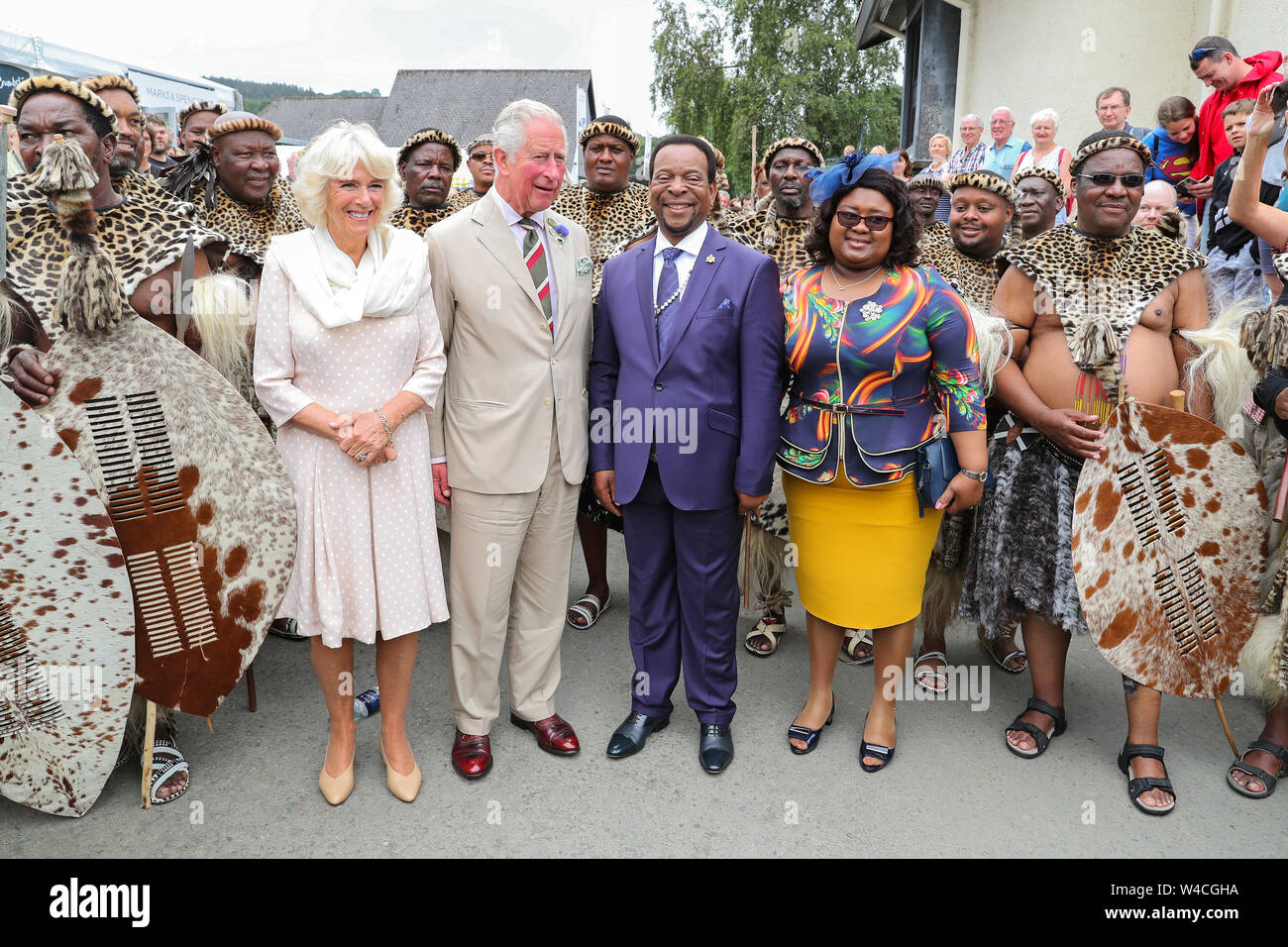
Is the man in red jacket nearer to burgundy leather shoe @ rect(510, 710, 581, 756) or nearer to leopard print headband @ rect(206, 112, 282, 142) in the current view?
burgundy leather shoe @ rect(510, 710, 581, 756)

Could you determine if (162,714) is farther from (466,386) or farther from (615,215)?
(615,215)

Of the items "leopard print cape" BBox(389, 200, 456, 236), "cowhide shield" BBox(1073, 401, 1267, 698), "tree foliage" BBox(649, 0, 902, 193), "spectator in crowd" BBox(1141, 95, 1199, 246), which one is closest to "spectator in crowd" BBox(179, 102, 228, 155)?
"leopard print cape" BBox(389, 200, 456, 236)

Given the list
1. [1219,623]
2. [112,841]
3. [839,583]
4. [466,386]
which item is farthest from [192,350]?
[1219,623]

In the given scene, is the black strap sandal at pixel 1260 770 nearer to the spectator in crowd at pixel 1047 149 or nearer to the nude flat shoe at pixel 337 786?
the nude flat shoe at pixel 337 786

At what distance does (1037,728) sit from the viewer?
3.26 m

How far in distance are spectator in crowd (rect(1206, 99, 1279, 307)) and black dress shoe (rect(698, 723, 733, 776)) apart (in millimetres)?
3375

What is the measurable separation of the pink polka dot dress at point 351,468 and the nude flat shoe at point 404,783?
0.49 m

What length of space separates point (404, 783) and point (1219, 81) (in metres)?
5.91

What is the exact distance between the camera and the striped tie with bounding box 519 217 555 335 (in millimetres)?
2924

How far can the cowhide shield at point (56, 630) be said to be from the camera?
2576mm

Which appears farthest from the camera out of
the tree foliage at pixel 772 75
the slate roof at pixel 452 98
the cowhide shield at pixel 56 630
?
the slate roof at pixel 452 98

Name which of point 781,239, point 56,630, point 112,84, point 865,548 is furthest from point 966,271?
point 112,84

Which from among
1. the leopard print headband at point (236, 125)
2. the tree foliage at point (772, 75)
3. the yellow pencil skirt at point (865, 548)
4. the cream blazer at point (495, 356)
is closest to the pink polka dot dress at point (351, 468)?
the cream blazer at point (495, 356)

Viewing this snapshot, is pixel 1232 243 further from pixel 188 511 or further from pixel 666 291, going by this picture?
pixel 188 511
